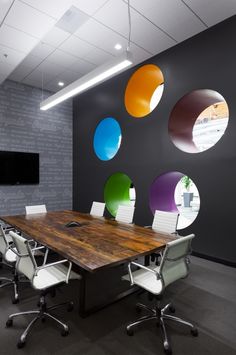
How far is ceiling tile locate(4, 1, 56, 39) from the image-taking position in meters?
2.78

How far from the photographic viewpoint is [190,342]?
173cm

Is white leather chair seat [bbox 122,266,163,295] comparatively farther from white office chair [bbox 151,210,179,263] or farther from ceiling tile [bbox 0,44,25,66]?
ceiling tile [bbox 0,44,25,66]

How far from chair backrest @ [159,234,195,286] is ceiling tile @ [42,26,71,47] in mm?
3536

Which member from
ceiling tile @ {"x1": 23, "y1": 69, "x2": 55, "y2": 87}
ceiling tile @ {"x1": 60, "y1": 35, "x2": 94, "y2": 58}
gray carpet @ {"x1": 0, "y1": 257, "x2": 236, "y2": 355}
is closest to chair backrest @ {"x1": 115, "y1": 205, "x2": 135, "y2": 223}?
gray carpet @ {"x1": 0, "y1": 257, "x2": 236, "y2": 355}

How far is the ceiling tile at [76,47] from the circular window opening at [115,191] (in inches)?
101

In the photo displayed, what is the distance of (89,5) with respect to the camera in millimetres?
2871

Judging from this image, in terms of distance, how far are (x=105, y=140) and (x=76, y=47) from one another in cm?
233

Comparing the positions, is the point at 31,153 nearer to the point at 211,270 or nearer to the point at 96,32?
the point at 96,32

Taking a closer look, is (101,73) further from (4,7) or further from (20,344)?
(20,344)

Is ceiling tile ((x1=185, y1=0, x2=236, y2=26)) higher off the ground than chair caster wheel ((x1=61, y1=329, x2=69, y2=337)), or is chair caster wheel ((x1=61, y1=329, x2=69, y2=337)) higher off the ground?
ceiling tile ((x1=185, y1=0, x2=236, y2=26))

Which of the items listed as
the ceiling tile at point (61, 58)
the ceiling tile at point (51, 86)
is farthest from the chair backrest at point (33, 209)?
the ceiling tile at point (51, 86)

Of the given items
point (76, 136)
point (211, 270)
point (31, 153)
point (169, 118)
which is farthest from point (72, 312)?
point (76, 136)

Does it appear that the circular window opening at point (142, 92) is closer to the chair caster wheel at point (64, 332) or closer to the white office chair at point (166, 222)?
the white office chair at point (166, 222)

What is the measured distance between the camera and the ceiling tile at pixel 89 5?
2801 millimetres
